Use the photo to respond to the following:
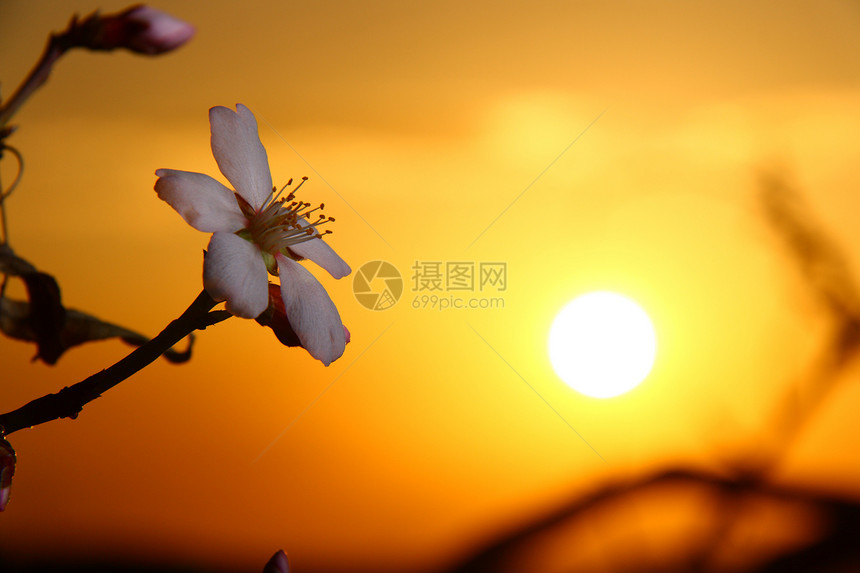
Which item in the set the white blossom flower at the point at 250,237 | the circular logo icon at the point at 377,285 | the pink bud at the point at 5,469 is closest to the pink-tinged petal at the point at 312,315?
the white blossom flower at the point at 250,237

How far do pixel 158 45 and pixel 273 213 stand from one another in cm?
14

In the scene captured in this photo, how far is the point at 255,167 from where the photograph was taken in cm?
33

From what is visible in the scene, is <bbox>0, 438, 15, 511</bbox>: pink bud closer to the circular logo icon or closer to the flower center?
the flower center

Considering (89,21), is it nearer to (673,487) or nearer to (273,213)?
(273,213)

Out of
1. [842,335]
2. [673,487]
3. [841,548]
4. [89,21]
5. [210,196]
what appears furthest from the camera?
[842,335]

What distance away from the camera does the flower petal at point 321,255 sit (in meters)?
0.35

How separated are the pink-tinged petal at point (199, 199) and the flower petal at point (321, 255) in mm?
37

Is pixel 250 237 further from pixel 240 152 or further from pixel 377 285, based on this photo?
pixel 377 285

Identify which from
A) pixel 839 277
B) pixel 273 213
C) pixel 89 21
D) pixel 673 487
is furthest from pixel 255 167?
pixel 839 277

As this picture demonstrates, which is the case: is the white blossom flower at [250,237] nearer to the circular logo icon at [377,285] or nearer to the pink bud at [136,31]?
the pink bud at [136,31]

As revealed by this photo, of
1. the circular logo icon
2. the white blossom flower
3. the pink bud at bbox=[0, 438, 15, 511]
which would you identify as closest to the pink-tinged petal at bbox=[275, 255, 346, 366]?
the white blossom flower

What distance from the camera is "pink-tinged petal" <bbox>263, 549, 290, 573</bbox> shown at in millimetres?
263

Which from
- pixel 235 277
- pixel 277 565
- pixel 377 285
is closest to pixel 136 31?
pixel 235 277

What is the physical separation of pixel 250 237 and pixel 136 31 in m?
0.14
